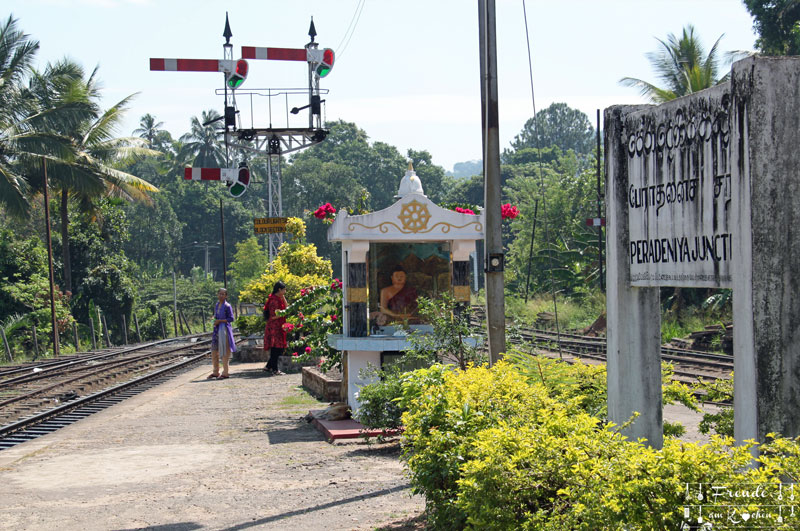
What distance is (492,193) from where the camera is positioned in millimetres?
9391

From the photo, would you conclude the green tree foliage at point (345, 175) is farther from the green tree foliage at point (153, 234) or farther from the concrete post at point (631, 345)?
the concrete post at point (631, 345)

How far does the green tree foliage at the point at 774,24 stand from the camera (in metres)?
34.4

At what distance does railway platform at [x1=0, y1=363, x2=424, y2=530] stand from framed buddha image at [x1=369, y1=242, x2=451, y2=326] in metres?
1.97

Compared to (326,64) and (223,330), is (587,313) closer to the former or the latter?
(326,64)

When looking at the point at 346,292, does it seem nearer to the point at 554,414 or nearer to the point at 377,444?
the point at 377,444

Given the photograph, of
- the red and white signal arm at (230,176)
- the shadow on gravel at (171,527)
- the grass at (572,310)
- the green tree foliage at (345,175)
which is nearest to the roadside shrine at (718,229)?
the shadow on gravel at (171,527)

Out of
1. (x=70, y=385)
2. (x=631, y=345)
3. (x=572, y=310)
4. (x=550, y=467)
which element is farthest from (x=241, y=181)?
(x=550, y=467)

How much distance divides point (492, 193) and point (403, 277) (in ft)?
12.4

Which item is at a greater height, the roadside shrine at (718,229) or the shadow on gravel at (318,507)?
the roadside shrine at (718,229)

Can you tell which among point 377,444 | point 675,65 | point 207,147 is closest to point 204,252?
point 207,147

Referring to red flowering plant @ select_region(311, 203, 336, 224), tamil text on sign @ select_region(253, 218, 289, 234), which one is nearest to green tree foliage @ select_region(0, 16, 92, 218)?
tamil text on sign @ select_region(253, 218, 289, 234)

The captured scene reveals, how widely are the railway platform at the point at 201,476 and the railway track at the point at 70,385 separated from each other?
74 centimetres

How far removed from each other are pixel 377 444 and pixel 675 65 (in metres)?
27.8

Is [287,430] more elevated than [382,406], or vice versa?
[382,406]
